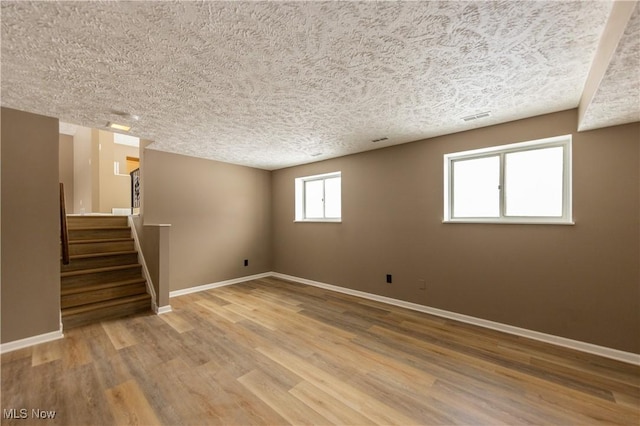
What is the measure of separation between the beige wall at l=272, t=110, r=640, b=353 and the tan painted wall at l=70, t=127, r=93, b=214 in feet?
19.1

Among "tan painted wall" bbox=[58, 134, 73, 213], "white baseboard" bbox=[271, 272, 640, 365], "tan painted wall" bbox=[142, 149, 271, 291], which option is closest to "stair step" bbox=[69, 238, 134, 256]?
"tan painted wall" bbox=[142, 149, 271, 291]

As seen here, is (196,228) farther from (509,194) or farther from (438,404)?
(509,194)

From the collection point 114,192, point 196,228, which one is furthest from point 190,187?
point 114,192

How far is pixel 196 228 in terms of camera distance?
447cm

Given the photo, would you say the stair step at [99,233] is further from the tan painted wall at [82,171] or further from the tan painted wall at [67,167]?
the tan painted wall at [67,167]

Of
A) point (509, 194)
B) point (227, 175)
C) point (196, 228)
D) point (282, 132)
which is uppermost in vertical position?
point (282, 132)

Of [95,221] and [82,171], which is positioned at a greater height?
[82,171]

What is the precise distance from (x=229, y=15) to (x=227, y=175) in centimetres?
382

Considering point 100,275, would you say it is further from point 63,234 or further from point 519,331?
point 519,331

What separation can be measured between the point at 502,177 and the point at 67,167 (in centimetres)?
981

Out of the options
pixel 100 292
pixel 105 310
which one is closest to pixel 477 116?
pixel 105 310

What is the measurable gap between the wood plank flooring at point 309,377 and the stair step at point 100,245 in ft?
4.12

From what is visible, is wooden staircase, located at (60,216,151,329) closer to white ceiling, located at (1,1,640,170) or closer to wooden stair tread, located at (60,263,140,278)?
wooden stair tread, located at (60,263,140,278)

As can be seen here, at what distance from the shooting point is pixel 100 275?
3533 millimetres
